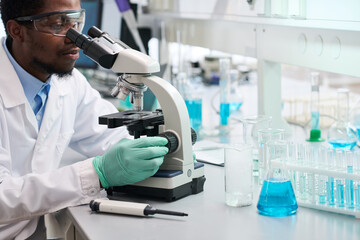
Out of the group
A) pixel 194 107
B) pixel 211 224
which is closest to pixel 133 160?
pixel 211 224

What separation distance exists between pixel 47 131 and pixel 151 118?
0.54 metres

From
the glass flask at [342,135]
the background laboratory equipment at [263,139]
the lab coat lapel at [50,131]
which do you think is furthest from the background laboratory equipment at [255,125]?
the lab coat lapel at [50,131]

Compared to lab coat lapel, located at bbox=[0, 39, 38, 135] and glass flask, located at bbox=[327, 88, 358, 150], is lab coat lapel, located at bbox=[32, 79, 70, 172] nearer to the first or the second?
lab coat lapel, located at bbox=[0, 39, 38, 135]

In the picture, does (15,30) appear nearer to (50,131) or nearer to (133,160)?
(50,131)

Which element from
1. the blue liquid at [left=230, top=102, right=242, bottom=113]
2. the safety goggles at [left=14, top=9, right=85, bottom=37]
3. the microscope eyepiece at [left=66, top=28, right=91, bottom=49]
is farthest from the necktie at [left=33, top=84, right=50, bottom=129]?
the blue liquid at [left=230, top=102, right=242, bottom=113]

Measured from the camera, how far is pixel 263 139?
170 cm

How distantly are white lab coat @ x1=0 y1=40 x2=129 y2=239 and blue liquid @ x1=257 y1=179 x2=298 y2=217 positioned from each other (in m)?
0.49

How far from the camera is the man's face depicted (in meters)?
1.90

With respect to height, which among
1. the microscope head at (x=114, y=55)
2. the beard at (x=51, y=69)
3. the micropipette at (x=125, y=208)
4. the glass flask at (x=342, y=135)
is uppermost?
the microscope head at (x=114, y=55)

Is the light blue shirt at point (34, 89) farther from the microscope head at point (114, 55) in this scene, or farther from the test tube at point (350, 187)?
the test tube at point (350, 187)

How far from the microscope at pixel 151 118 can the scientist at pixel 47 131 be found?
6 cm

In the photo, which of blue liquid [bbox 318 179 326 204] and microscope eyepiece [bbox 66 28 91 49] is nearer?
blue liquid [bbox 318 179 326 204]

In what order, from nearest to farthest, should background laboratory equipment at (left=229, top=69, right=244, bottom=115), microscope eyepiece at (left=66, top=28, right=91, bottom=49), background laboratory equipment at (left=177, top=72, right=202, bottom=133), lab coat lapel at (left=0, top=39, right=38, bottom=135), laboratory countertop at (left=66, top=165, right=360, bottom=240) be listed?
laboratory countertop at (left=66, top=165, right=360, bottom=240) → microscope eyepiece at (left=66, top=28, right=91, bottom=49) → lab coat lapel at (left=0, top=39, right=38, bottom=135) → background laboratory equipment at (left=177, top=72, right=202, bottom=133) → background laboratory equipment at (left=229, top=69, right=244, bottom=115)

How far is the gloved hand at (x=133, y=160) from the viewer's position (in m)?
1.53
